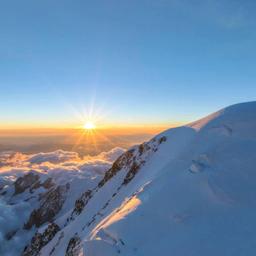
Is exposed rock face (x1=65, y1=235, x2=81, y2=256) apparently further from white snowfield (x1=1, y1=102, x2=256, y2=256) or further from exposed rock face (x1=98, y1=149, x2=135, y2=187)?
exposed rock face (x1=98, y1=149, x2=135, y2=187)

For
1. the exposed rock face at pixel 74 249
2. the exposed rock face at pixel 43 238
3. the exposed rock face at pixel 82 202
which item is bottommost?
the exposed rock face at pixel 43 238

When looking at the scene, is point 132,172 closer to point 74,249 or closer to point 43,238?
point 74,249

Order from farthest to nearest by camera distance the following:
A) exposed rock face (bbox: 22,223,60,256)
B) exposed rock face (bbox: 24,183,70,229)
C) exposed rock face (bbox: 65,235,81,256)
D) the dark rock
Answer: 1. exposed rock face (bbox: 24,183,70,229)
2. exposed rock face (bbox: 22,223,60,256)
3. the dark rock
4. exposed rock face (bbox: 65,235,81,256)

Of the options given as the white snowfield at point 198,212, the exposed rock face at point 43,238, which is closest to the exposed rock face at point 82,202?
the exposed rock face at point 43,238

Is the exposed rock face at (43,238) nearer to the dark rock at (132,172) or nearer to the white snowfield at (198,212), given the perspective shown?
the dark rock at (132,172)

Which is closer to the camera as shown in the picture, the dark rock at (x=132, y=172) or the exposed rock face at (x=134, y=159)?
the dark rock at (x=132, y=172)

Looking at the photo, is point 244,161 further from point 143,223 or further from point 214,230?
point 143,223

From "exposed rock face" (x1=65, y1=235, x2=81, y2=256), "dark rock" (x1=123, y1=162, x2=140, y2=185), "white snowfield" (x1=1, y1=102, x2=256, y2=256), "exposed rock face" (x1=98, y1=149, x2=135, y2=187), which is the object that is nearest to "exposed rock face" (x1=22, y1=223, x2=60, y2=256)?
"exposed rock face" (x1=98, y1=149, x2=135, y2=187)

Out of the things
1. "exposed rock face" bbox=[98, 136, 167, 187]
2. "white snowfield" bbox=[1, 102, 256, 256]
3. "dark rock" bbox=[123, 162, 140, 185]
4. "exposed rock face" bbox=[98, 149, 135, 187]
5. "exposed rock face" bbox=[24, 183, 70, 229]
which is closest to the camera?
"white snowfield" bbox=[1, 102, 256, 256]

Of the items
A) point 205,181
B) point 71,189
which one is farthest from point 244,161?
point 71,189
